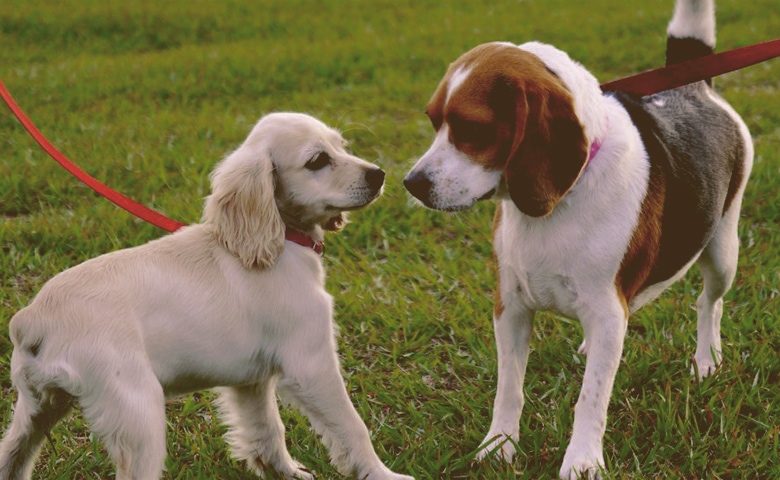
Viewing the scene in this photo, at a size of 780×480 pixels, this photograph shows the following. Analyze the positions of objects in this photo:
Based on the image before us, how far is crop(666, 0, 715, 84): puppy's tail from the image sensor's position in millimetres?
3834

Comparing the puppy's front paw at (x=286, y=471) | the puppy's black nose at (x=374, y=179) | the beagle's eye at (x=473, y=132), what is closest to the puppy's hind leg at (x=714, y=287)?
the beagle's eye at (x=473, y=132)

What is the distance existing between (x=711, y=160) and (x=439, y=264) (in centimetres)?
194

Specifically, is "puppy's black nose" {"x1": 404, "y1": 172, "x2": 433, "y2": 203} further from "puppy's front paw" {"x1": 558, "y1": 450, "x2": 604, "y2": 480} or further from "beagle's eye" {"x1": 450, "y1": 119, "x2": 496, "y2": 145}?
"puppy's front paw" {"x1": 558, "y1": 450, "x2": 604, "y2": 480}

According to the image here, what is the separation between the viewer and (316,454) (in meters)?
3.45

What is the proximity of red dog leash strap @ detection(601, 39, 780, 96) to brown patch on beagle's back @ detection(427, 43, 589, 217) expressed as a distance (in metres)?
0.74

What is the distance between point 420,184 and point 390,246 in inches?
95.9

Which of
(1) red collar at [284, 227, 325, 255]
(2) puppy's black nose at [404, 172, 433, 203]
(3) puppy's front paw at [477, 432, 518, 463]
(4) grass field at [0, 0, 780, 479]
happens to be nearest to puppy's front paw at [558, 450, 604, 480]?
(4) grass field at [0, 0, 780, 479]

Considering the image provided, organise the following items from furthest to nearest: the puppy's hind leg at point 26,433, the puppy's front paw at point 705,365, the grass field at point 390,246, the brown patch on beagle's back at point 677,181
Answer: the puppy's front paw at point 705,365 → the grass field at point 390,246 → the brown patch on beagle's back at point 677,181 → the puppy's hind leg at point 26,433

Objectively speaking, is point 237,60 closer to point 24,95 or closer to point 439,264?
point 24,95

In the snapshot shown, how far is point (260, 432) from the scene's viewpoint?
3277 millimetres

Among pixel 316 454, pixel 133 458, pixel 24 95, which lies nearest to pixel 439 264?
pixel 316 454

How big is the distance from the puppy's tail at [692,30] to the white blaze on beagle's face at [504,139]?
3.87 feet

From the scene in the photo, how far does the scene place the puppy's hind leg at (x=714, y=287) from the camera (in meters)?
3.83

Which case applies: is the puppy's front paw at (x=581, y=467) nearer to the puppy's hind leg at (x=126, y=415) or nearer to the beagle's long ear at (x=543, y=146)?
the beagle's long ear at (x=543, y=146)
